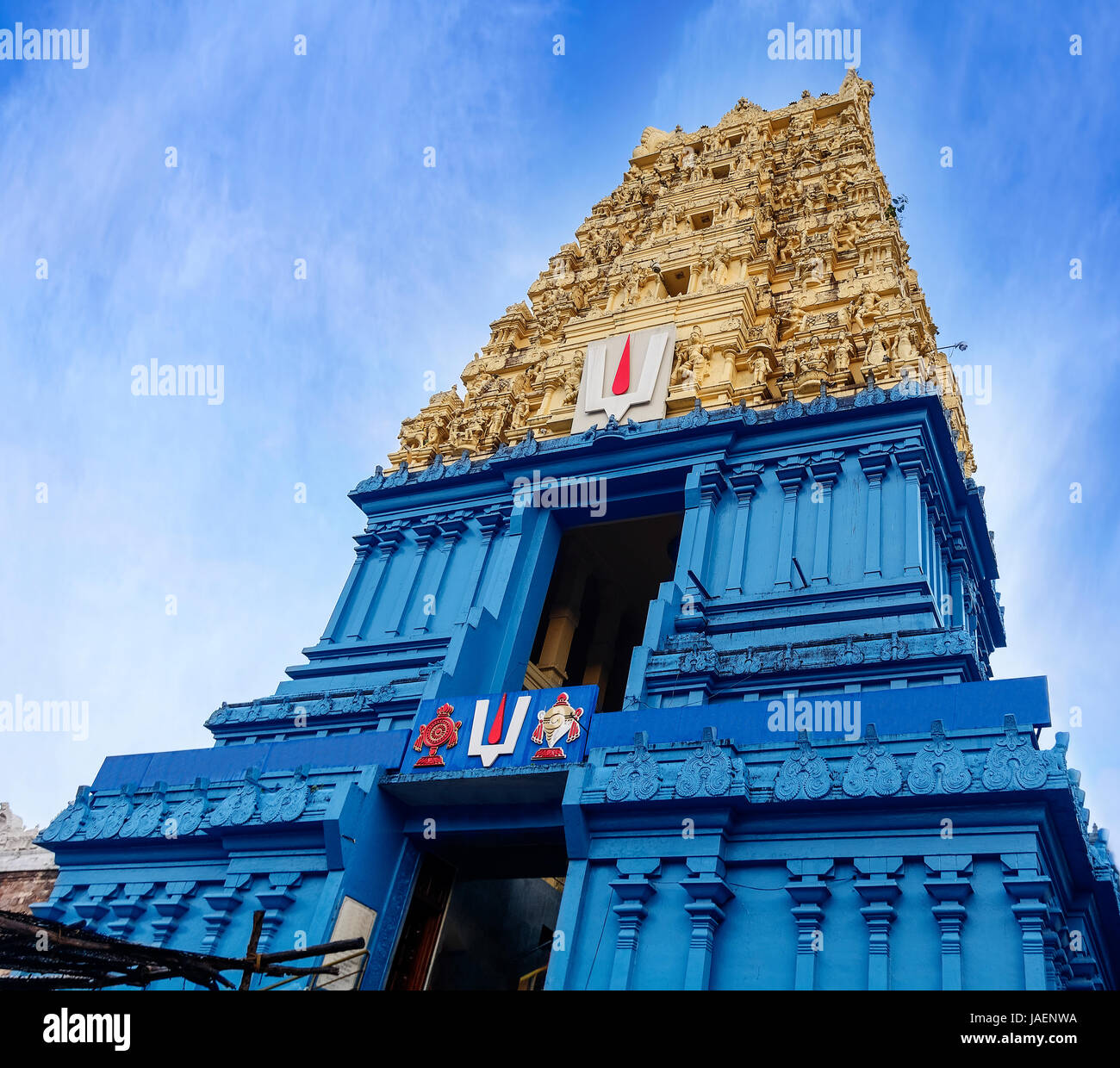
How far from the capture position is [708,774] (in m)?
12.1

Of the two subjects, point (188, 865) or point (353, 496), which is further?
point (353, 496)

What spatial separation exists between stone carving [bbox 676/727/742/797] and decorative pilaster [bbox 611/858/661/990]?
3.08ft

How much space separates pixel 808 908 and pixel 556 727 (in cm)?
426

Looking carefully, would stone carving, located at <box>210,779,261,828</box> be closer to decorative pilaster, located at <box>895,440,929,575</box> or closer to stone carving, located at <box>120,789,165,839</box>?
stone carving, located at <box>120,789,165,839</box>

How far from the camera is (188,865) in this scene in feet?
50.4

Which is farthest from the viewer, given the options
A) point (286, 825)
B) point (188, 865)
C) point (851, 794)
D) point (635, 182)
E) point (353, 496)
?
point (635, 182)

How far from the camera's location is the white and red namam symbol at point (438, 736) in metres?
14.6

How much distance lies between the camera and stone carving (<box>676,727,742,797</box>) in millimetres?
11922

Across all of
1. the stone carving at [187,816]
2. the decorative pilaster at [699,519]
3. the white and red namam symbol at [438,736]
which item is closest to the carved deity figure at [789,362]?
the decorative pilaster at [699,519]

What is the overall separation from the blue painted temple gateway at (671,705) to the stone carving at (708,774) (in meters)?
0.05
